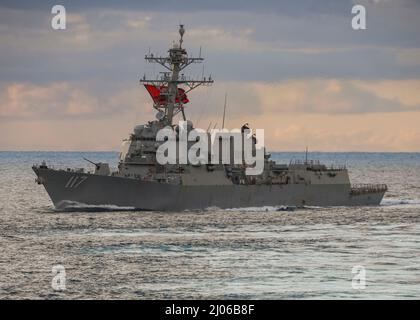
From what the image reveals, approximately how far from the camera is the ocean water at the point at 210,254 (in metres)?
33.4

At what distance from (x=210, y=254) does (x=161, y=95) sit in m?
23.5

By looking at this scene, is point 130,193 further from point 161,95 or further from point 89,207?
point 161,95

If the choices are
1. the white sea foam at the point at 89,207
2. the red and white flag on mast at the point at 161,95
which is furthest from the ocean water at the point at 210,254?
the red and white flag on mast at the point at 161,95

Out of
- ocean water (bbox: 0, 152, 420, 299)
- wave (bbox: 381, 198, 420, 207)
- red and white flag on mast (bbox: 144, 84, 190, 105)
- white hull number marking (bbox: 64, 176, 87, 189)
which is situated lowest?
ocean water (bbox: 0, 152, 420, 299)

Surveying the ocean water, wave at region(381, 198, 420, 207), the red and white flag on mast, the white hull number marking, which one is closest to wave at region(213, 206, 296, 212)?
the ocean water

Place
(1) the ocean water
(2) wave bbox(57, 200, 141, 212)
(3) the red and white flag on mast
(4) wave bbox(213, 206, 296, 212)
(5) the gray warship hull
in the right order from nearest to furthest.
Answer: (1) the ocean water < (5) the gray warship hull < (2) wave bbox(57, 200, 141, 212) < (4) wave bbox(213, 206, 296, 212) < (3) the red and white flag on mast

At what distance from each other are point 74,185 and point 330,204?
60.1 ft

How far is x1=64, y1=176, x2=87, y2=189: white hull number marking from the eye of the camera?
58656 millimetres

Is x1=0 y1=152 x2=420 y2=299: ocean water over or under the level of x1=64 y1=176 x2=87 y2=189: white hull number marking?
under

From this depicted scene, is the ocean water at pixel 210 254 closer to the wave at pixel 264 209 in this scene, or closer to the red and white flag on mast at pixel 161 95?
the wave at pixel 264 209

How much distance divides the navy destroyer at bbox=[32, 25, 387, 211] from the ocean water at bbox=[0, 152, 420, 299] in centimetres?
106

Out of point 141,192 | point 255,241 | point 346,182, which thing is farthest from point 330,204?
point 255,241

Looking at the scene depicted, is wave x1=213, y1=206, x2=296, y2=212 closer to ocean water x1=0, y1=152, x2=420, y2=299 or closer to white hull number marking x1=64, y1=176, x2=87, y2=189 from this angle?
ocean water x1=0, y1=152, x2=420, y2=299
